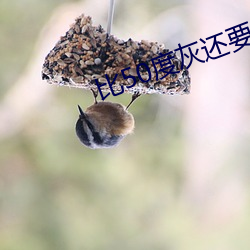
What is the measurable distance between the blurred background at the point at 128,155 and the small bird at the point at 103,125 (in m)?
1.54

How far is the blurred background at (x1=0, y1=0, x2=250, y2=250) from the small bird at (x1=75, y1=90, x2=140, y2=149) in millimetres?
1541

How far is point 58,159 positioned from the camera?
3.01m

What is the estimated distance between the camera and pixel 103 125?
119 centimetres

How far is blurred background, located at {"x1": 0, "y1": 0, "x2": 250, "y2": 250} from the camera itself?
9.13 ft

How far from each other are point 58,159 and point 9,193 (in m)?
0.37

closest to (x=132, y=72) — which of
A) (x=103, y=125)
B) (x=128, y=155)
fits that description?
(x=103, y=125)

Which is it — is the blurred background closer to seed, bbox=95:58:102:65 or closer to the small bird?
the small bird

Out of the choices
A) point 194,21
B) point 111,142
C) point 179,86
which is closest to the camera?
point 179,86

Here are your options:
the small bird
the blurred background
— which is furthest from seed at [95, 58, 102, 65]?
the blurred background

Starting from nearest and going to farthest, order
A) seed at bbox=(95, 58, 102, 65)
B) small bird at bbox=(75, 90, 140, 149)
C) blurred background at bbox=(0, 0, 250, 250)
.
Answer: seed at bbox=(95, 58, 102, 65) < small bird at bbox=(75, 90, 140, 149) < blurred background at bbox=(0, 0, 250, 250)

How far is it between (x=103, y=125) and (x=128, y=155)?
6.36 feet

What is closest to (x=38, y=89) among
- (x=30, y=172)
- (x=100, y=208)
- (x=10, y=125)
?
(x=10, y=125)

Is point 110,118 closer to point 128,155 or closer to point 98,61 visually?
point 98,61

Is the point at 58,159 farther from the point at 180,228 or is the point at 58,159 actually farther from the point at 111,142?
the point at 111,142
